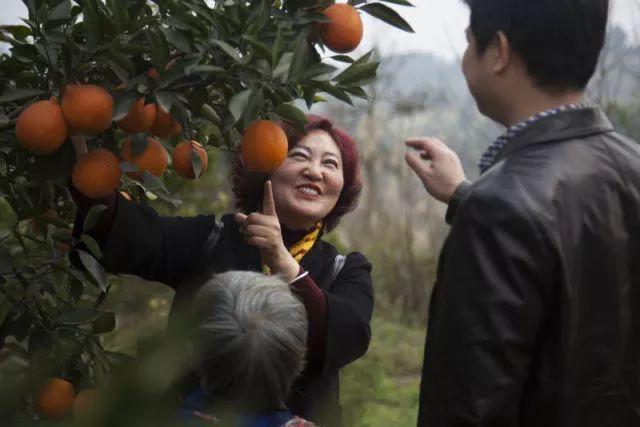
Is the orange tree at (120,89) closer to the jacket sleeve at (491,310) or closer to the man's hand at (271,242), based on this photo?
the man's hand at (271,242)

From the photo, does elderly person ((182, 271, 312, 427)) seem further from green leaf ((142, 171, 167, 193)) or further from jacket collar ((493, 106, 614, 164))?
jacket collar ((493, 106, 614, 164))

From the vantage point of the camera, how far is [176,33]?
1.34 metres

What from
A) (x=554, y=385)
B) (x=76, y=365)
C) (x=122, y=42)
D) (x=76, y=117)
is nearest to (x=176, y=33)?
(x=122, y=42)

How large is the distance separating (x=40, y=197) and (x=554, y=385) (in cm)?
96

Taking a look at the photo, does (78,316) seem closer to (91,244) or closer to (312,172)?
(91,244)

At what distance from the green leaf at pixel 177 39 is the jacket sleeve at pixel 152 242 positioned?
43 cm

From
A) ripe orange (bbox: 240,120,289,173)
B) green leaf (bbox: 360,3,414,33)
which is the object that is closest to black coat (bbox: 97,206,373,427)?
ripe orange (bbox: 240,120,289,173)

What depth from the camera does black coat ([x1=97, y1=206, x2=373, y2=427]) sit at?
174 centimetres

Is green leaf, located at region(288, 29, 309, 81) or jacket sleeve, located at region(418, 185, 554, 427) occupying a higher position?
green leaf, located at region(288, 29, 309, 81)

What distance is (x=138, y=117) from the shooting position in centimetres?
138

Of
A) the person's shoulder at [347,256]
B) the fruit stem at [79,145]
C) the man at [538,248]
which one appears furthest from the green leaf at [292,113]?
the person's shoulder at [347,256]

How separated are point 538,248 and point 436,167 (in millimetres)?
252

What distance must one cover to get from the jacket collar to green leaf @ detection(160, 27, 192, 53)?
0.50 metres

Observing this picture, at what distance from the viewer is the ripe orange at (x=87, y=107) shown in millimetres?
1274
